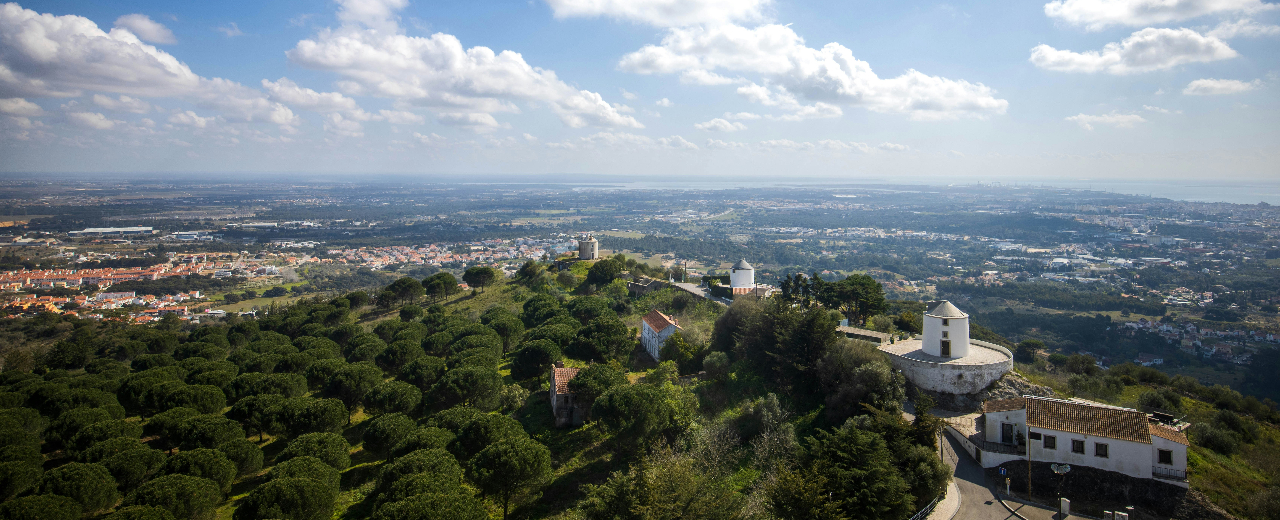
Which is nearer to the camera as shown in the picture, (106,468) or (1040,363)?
(106,468)

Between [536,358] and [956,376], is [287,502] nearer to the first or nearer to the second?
[536,358]

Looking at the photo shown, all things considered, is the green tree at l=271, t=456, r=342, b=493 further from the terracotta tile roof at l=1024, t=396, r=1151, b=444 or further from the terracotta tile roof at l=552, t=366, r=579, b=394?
the terracotta tile roof at l=1024, t=396, r=1151, b=444

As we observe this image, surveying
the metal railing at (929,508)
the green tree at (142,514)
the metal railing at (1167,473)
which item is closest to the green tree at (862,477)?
the metal railing at (929,508)

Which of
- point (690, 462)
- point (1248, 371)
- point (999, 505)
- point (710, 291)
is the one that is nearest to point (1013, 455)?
point (999, 505)

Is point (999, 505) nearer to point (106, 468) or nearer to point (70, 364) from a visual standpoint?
point (106, 468)

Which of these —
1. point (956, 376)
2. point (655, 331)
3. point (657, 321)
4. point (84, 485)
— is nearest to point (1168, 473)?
point (956, 376)

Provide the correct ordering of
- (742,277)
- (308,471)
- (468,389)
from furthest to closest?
(742,277) < (468,389) < (308,471)
